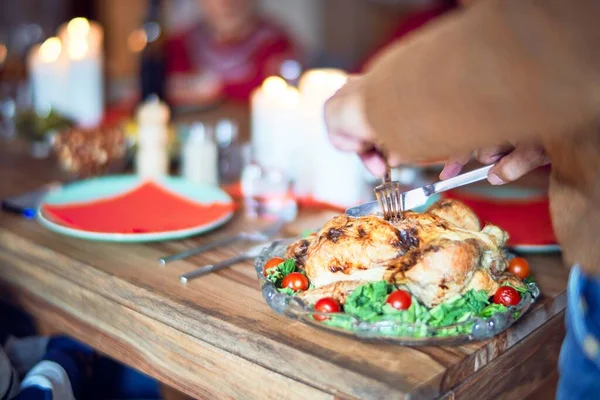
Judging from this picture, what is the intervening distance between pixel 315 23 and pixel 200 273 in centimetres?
420

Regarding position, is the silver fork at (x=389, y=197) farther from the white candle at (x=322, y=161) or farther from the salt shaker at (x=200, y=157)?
the salt shaker at (x=200, y=157)

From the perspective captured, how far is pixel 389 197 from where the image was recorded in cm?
98

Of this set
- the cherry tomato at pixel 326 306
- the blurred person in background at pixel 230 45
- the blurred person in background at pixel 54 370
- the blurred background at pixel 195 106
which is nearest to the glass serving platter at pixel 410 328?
the cherry tomato at pixel 326 306

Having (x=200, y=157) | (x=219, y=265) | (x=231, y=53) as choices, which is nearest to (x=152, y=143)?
(x=200, y=157)

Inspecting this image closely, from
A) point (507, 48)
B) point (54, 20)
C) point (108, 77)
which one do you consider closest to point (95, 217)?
point (507, 48)

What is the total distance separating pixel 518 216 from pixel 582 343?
648mm

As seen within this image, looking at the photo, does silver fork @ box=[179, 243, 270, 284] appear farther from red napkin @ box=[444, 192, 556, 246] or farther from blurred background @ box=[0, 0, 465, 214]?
red napkin @ box=[444, 192, 556, 246]

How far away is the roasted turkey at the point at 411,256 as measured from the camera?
34.0 inches

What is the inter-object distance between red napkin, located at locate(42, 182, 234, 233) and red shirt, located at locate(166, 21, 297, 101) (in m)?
2.04

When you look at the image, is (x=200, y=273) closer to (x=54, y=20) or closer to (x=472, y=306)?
(x=472, y=306)

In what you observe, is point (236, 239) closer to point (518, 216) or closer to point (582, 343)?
point (518, 216)

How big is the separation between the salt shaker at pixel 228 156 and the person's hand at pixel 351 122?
769mm

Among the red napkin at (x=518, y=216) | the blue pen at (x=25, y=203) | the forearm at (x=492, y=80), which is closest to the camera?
the forearm at (x=492, y=80)

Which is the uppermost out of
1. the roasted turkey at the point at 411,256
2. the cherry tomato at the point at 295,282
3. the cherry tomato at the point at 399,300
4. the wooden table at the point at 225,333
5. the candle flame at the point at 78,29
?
the candle flame at the point at 78,29
